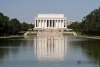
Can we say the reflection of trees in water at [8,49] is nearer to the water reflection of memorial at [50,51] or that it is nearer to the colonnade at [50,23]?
the water reflection of memorial at [50,51]

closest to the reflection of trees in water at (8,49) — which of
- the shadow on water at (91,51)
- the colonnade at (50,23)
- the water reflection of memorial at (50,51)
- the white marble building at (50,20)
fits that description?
the water reflection of memorial at (50,51)

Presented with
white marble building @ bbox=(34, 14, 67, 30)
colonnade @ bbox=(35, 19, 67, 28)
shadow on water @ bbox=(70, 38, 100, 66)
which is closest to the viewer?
shadow on water @ bbox=(70, 38, 100, 66)

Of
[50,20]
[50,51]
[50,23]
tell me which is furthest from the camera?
[50,23]

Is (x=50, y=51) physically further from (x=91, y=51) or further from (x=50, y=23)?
(x=50, y=23)

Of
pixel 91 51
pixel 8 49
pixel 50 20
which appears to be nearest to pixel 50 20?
pixel 50 20

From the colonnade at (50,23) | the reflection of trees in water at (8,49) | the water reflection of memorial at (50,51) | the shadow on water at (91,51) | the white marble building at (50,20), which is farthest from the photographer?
the colonnade at (50,23)

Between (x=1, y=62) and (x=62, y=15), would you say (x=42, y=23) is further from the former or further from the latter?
(x=1, y=62)

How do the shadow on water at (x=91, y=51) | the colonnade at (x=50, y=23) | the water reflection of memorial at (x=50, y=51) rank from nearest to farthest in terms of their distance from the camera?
the shadow on water at (x=91, y=51)
the water reflection of memorial at (x=50, y=51)
the colonnade at (x=50, y=23)

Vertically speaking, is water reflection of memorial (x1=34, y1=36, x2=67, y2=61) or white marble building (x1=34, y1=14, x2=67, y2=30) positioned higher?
white marble building (x1=34, y1=14, x2=67, y2=30)

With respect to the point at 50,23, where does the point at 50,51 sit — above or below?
below

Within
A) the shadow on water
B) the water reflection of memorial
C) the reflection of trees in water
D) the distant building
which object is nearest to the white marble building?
the distant building

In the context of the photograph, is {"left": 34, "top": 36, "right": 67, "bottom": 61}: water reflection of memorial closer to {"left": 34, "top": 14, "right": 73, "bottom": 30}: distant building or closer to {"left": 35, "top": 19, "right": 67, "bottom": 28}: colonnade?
{"left": 34, "top": 14, "right": 73, "bottom": 30}: distant building

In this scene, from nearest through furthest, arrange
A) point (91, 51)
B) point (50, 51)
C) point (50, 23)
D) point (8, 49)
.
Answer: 1. point (50, 51)
2. point (91, 51)
3. point (8, 49)
4. point (50, 23)

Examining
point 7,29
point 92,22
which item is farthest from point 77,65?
point 7,29
